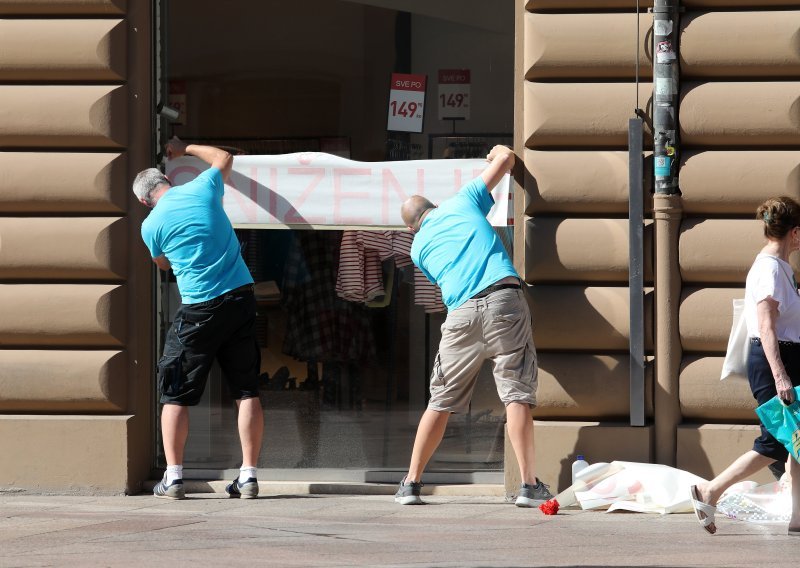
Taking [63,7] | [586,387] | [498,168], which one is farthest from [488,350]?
[63,7]

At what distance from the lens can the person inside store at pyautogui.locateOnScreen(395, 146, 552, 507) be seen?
7.50m

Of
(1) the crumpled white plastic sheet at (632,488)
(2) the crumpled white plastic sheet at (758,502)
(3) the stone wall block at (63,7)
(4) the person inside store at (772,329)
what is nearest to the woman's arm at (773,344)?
(4) the person inside store at (772,329)

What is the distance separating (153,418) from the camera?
8391 mm

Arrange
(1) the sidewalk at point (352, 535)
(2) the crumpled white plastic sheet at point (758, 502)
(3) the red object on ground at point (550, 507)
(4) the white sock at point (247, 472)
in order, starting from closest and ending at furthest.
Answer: (1) the sidewalk at point (352, 535) → (2) the crumpled white plastic sheet at point (758, 502) → (3) the red object on ground at point (550, 507) → (4) the white sock at point (247, 472)

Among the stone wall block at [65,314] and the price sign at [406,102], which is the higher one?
the price sign at [406,102]

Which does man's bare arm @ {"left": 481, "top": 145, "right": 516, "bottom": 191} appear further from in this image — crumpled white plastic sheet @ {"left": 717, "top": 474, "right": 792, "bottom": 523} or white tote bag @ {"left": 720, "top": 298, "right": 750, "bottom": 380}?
crumpled white plastic sheet @ {"left": 717, "top": 474, "right": 792, "bottom": 523}

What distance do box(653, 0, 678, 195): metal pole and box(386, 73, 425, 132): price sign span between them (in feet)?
4.65

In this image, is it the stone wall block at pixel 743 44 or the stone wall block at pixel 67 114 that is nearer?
the stone wall block at pixel 743 44

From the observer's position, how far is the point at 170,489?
792 centimetres

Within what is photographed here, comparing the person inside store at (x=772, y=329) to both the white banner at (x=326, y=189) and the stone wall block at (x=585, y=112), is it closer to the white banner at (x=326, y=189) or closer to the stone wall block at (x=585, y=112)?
the stone wall block at (x=585, y=112)

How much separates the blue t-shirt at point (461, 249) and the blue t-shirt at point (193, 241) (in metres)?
1.07

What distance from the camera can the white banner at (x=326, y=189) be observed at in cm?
827

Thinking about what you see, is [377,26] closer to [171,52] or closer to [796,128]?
[171,52]

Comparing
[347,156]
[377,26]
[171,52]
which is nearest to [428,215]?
[347,156]
